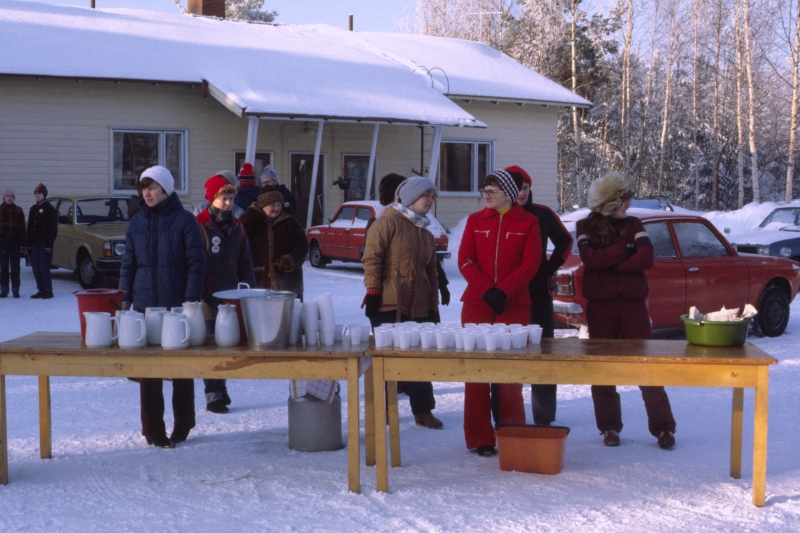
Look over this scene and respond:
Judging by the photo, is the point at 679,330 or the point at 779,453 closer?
the point at 779,453

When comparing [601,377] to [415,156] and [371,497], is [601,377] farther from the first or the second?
[415,156]

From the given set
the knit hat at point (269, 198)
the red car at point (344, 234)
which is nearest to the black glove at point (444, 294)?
the knit hat at point (269, 198)

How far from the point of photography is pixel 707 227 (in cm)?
1110

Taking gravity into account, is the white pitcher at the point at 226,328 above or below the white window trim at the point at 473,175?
below

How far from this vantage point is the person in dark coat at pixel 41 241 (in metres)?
14.5

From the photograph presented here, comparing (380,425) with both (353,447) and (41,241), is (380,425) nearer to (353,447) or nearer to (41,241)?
(353,447)

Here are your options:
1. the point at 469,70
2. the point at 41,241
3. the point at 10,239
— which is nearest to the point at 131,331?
the point at 41,241

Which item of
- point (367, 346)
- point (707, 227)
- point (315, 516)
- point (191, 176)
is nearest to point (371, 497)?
point (315, 516)

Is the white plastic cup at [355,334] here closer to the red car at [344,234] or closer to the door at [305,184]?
the red car at [344,234]

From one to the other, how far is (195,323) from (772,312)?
8140mm

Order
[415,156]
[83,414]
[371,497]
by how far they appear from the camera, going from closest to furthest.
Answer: [371,497] < [83,414] < [415,156]

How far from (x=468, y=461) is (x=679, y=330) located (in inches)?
Result: 245

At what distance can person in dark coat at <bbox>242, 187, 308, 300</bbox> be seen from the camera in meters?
8.30

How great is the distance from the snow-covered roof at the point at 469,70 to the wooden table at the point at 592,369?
19.0 metres
